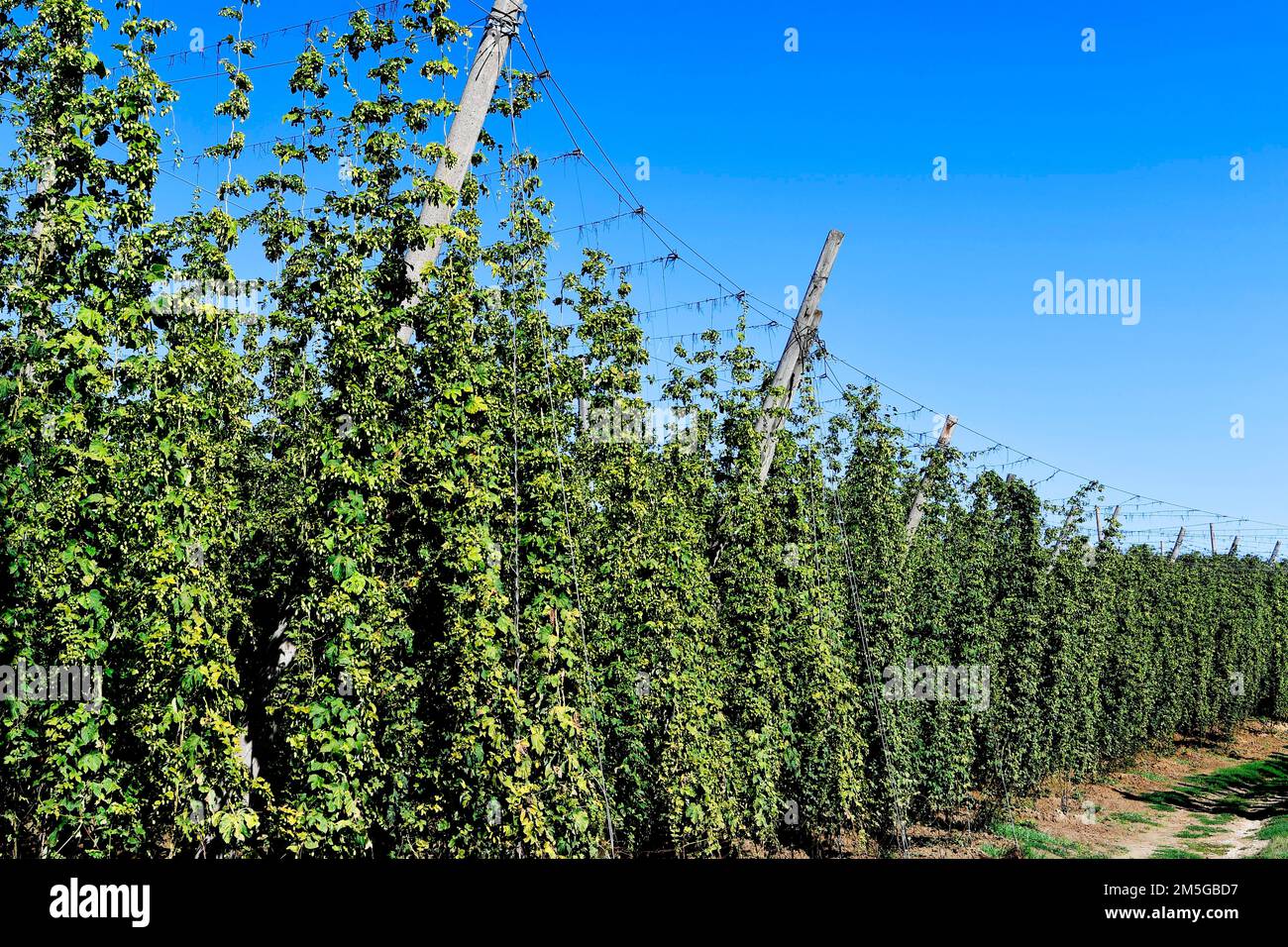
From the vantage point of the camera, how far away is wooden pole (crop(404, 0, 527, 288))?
8305mm

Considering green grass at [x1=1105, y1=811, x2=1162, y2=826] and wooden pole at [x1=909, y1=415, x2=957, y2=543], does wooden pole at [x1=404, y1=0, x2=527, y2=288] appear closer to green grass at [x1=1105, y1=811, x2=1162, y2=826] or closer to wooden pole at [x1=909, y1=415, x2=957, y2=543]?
wooden pole at [x1=909, y1=415, x2=957, y2=543]

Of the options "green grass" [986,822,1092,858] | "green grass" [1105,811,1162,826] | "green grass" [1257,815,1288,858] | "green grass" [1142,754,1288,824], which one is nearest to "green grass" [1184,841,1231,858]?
"green grass" [1257,815,1288,858]

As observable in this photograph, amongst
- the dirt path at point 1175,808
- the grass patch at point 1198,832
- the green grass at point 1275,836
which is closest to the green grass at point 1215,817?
the dirt path at point 1175,808

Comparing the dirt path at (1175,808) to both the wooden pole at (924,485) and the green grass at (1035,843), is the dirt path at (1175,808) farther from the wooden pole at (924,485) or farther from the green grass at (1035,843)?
the wooden pole at (924,485)

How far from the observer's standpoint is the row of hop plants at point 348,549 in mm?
5945

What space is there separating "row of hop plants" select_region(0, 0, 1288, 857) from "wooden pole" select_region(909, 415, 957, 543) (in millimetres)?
10132

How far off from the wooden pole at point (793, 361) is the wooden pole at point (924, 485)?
8.18 m

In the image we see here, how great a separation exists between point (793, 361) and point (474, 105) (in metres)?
6.54

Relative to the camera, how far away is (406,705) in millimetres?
7211

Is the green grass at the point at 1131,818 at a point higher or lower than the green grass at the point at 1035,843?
lower

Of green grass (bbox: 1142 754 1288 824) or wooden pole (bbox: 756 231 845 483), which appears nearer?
wooden pole (bbox: 756 231 845 483)

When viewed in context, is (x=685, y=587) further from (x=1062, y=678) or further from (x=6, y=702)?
(x=1062, y=678)

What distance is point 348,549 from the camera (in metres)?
6.62
